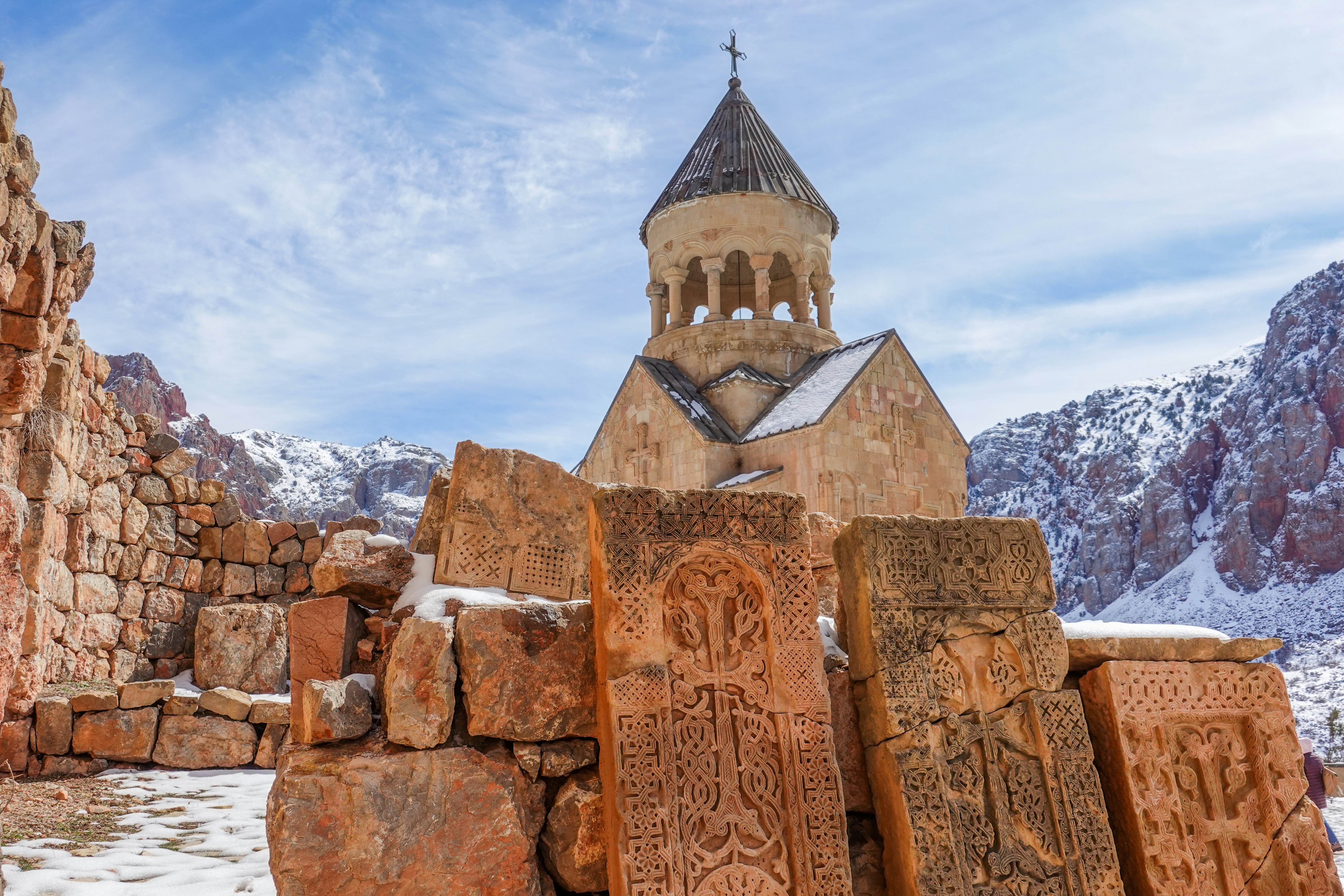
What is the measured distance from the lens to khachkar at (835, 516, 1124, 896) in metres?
3.23

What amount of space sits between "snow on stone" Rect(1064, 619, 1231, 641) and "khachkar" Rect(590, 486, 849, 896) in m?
1.05

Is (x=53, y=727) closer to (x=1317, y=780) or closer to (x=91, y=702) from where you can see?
(x=91, y=702)

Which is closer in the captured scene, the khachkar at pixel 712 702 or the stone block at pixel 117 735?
the khachkar at pixel 712 702

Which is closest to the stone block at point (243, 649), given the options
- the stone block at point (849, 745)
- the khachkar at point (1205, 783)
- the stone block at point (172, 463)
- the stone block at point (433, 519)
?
the stone block at point (172, 463)

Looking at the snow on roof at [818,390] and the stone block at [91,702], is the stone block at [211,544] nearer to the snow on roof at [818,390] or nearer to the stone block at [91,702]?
the stone block at [91,702]

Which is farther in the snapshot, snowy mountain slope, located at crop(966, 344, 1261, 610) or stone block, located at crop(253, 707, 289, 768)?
snowy mountain slope, located at crop(966, 344, 1261, 610)

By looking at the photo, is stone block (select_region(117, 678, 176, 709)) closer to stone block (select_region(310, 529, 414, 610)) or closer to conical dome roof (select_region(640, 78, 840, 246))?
stone block (select_region(310, 529, 414, 610))

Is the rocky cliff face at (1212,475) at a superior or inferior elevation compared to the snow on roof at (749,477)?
superior

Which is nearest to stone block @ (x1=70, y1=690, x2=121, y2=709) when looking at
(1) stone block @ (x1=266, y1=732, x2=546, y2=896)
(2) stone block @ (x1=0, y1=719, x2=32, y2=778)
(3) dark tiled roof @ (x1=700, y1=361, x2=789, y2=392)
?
(2) stone block @ (x1=0, y1=719, x2=32, y2=778)

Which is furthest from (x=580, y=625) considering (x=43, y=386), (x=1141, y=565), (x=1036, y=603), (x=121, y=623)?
(x=1141, y=565)

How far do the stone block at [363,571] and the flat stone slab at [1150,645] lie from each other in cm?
263

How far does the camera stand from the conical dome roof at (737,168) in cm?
1552

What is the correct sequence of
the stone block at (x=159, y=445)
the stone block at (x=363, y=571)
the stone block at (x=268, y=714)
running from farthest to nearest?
the stone block at (x=159, y=445) < the stone block at (x=268, y=714) < the stone block at (x=363, y=571)

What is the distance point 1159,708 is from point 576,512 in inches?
99.5
